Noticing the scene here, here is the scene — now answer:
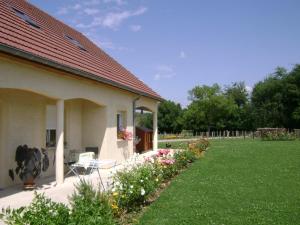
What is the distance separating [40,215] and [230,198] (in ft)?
16.6

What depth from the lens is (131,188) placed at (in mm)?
7516

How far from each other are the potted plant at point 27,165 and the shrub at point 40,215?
16.2 ft

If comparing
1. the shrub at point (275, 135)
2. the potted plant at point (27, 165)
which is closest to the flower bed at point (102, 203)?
the potted plant at point (27, 165)

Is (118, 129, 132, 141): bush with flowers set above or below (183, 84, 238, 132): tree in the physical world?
below

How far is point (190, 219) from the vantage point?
23.0ft

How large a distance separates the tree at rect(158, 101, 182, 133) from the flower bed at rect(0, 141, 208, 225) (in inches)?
2339

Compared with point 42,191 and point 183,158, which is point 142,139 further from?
point 42,191

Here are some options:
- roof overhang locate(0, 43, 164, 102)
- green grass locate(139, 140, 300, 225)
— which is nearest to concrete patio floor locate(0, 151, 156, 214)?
green grass locate(139, 140, 300, 225)

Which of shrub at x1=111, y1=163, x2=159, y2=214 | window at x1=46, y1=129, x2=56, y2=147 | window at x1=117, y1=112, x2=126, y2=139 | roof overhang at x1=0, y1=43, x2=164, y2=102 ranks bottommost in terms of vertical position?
shrub at x1=111, y1=163, x2=159, y2=214

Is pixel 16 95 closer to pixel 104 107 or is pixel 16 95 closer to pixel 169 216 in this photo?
pixel 104 107

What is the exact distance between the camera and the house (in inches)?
362

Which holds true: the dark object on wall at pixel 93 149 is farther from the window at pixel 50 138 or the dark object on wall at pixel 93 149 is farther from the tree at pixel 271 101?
the tree at pixel 271 101

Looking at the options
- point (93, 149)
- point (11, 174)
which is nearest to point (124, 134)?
point (93, 149)

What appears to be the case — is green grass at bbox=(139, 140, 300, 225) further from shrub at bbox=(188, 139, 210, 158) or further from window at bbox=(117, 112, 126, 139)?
window at bbox=(117, 112, 126, 139)
